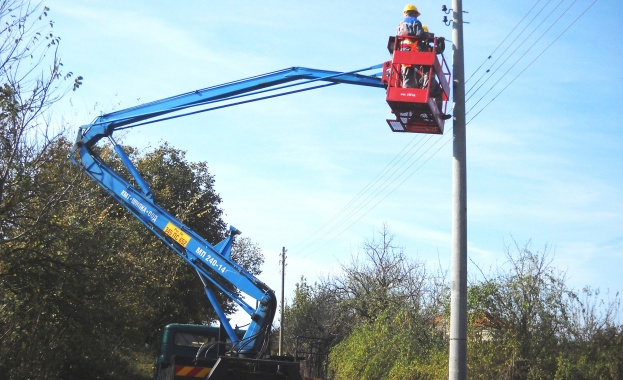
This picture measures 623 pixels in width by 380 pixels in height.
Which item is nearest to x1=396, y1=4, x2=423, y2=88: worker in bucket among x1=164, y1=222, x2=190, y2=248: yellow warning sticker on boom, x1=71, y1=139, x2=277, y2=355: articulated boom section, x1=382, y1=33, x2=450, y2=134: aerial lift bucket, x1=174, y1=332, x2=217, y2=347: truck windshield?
x1=382, y1=33, x2=450, y2=134: aerial lift bucket

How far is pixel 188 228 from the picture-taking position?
60.0ft

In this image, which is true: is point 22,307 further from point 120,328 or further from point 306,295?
point 306,295

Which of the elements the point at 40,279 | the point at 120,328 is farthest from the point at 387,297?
the point at 40,279

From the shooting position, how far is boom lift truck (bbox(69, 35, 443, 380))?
1370 cm

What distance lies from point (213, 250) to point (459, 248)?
7349 millimetres

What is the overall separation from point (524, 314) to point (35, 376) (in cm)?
1238

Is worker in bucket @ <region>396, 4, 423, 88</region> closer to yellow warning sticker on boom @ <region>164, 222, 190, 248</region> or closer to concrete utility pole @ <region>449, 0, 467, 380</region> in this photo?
concrete utility pole @ <region>449, 0, 467, 380</region>

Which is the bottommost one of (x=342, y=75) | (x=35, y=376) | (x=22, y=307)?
(x=35, y=376)

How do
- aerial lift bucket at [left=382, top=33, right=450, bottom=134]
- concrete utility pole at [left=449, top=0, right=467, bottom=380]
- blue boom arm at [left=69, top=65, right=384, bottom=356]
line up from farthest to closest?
blue boom arm at [left=69, top=65, right=384, bottom=356], aerial lift bucket at [left=382, top=33, right=450, bottom=134], concrete utility pole at [left=449, top=0, right=467, bottom=380]

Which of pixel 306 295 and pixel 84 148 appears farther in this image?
pixel 306 295

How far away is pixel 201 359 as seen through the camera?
44.9 feet

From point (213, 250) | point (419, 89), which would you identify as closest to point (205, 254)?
point (213, 250)

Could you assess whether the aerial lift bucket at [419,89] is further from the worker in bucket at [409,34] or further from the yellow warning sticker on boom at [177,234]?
the yellow warning sticker on boom at [177,234]

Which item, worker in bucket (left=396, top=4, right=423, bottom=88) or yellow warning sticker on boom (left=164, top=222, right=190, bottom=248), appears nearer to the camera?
worker in bucket (left=396, top=4, right=423, bottom=88)
